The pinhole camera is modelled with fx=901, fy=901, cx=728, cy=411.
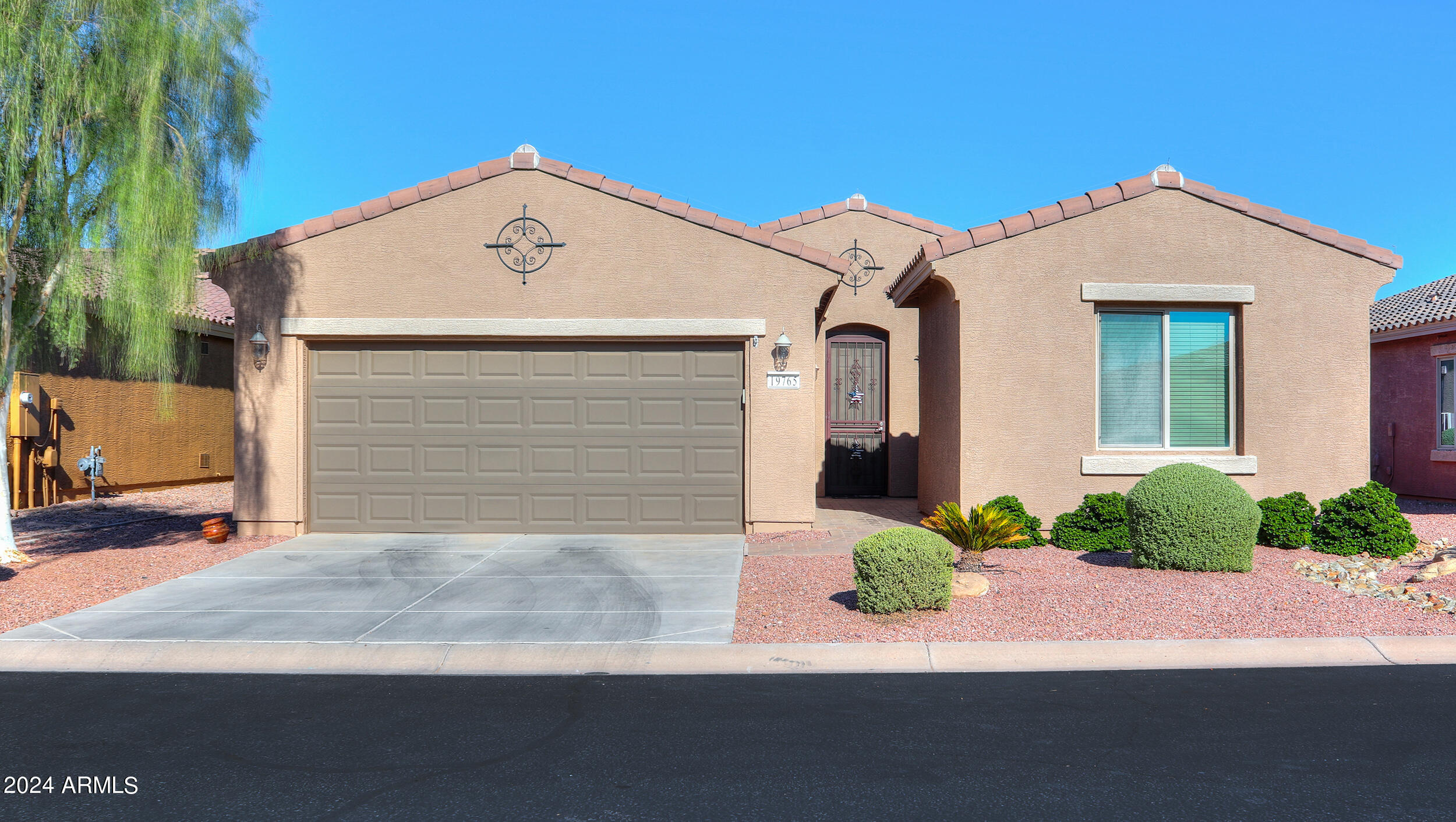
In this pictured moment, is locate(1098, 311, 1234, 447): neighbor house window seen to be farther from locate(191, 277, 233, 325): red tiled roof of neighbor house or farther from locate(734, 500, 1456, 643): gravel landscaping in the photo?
locate(191, 277, 233, 325): red tiled roof of neighbor house

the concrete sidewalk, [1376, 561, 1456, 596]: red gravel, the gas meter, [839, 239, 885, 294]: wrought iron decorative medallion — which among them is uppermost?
[839, 239, 885, 294]: wrought iron decorative medallion

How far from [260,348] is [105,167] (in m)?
2.57

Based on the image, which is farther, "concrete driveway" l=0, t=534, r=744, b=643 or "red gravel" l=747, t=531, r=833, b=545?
"red gravel" l=747, t=531, r=833, b=545

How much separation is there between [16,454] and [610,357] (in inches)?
395

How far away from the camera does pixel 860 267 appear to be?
16.1 metres

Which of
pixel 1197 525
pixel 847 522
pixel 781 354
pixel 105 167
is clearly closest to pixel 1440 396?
pixel 1197 525

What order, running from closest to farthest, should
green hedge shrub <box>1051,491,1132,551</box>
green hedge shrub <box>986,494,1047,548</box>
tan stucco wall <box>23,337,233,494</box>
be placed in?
green hedge shrub <box>1051,491,1132,551</box>, green hedge shrub <box>986,494,1047,548</box>, tan stucco wall <box>23,337,233,494</box>

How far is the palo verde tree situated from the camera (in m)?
8.62

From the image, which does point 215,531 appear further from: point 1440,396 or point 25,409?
point 1440,396

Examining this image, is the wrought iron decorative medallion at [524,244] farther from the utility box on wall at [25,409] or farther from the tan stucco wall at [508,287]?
the utility box on wall at [25,409]

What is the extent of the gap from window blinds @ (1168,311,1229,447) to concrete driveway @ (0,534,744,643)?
5.54 metres

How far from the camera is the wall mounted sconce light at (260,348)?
10.9 meters

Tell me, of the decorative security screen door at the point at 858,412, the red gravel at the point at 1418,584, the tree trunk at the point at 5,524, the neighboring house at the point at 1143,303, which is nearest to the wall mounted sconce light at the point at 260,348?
the tree trunk at the point at 5,524

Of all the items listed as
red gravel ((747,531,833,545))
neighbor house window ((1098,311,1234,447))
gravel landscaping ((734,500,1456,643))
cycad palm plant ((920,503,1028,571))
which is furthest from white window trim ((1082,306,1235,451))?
red gravel ((747,531,833,545))
